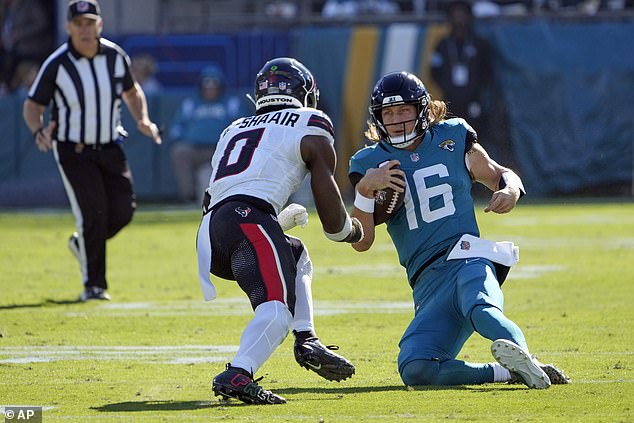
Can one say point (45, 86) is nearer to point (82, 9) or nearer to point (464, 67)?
point (82, 9)

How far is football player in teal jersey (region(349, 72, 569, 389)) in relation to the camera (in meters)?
5.53

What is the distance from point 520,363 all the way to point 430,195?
1.10m

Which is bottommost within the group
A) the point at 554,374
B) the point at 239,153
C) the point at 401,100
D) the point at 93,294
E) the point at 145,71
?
the point at 145,71

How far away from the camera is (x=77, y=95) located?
29.8 ft

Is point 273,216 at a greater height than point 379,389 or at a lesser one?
greater

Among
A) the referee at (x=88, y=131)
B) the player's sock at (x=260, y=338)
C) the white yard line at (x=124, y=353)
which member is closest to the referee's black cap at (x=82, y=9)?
the referee at (x=88, y=131)

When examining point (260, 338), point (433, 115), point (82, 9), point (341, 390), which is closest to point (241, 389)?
point (260, 338)

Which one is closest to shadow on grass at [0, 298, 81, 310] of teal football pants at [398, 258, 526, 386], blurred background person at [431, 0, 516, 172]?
teal football pants at [398, 258, 526, 386]

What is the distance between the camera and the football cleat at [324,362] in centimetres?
525

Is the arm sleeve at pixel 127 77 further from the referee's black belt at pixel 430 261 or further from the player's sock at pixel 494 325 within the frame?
the player's sock at pixel 494 325

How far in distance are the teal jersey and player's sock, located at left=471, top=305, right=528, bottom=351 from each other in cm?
54

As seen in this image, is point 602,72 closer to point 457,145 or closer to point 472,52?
point 472,52

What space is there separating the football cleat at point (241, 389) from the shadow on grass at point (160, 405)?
0.18ft

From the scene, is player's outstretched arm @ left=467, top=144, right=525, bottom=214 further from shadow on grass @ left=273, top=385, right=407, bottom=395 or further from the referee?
the referee
